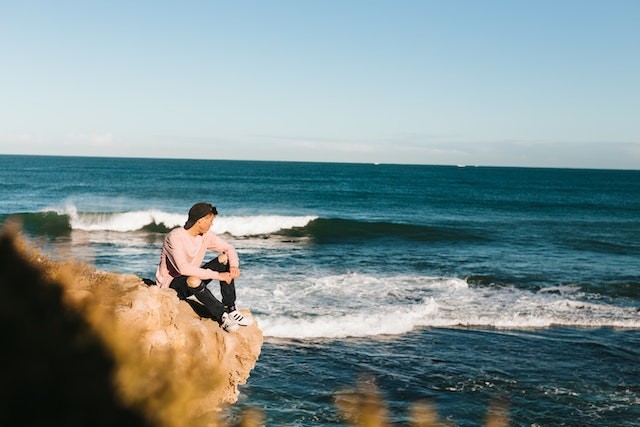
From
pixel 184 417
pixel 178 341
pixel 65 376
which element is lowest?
pixel 178 341

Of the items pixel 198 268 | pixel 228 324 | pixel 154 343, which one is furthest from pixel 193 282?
pixel 154 343

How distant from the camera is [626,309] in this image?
17969 millimetres

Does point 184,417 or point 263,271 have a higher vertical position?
point 184,417

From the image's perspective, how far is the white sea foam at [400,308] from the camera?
14984mm

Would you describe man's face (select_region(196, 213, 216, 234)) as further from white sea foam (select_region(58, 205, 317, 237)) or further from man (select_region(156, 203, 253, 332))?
white sea foam (select_region(58, 205, 317, 237))

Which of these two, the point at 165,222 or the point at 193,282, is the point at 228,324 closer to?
the point at 193,282

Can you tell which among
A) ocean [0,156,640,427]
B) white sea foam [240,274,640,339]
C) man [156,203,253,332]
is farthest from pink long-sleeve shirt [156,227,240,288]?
white sea foam [240,274,640,339]

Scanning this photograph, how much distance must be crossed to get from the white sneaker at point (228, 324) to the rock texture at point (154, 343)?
0.26 ft

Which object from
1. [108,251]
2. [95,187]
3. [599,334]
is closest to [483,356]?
[599,334]

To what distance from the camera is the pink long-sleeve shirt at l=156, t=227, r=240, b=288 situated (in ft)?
24.7

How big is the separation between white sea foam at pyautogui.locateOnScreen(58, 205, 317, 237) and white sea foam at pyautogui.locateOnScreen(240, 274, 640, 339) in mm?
18401

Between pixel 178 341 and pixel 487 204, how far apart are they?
191 ft

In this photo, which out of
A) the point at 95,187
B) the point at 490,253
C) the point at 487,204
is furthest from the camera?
the point at 95,187

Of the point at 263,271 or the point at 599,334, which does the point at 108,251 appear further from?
the point at 599,334
